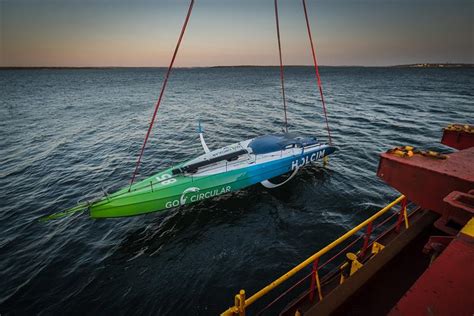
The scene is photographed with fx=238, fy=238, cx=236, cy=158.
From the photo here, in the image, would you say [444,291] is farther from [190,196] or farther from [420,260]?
[190,196]

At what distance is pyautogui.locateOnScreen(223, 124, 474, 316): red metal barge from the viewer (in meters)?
1.65

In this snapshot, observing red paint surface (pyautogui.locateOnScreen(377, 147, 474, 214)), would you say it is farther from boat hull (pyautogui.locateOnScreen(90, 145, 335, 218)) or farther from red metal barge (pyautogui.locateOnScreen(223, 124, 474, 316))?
boat hull (pyautogui.locateOnScreen(90, 145, 335, 218))

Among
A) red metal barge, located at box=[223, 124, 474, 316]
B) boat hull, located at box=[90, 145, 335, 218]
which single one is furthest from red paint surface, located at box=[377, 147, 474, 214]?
boat hull, located at box=[90, 145, 335, 218]

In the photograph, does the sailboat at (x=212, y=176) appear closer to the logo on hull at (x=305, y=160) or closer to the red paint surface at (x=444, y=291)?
the logo on hull at (x=305, y=160)

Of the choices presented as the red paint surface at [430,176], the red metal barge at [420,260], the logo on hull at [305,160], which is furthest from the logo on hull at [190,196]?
the red paint surface at [430,176]

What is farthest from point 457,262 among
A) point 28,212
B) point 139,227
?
point 28,212

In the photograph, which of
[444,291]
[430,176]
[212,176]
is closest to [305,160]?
[212,176]

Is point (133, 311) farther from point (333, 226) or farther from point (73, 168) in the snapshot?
point (73, 168)

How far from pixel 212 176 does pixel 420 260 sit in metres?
8.49

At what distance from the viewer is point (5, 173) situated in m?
16.6

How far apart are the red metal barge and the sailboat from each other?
6788 mm

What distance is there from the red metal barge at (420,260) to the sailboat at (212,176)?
22.3 feet

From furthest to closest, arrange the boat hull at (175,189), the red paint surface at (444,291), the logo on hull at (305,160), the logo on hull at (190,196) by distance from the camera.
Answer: the logo on hull at (305,160) < the logo on hull at (190,196) < the boat hull at (175,189) < the red paint surface at (444,291)

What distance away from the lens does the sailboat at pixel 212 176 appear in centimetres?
1016
